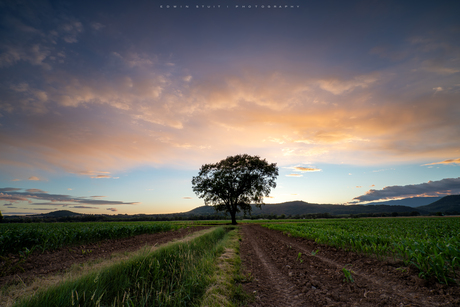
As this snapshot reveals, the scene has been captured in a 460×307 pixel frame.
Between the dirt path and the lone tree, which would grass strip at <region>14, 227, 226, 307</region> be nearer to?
the dirt path

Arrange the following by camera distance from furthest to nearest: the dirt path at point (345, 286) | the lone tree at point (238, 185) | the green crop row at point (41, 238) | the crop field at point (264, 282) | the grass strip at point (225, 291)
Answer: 1. the lone tree at point (238, 185)
2. the green crop row at point (41, 238)
3. the grass strip at point (225, 291)
4. the dirt path at point (345, 286)
5. the crop field at point (264, 282)

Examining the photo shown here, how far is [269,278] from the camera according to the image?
7.12 metres

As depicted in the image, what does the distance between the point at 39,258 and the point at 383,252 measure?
16.5 metres

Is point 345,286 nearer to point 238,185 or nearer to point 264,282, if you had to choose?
point 264,282

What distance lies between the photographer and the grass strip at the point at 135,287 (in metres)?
4.04

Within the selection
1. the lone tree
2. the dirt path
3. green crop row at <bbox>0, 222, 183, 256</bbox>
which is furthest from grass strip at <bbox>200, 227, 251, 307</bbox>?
the lone tree

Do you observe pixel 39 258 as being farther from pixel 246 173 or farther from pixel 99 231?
pixel 246 173

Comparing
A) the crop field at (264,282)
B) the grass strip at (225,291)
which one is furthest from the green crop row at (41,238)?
the grass strip at (225,291)

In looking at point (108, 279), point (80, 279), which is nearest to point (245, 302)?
point (108, 279)

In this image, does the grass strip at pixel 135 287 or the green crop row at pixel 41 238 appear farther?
the green crop row at pixel 41 238

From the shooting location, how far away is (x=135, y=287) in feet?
17.8

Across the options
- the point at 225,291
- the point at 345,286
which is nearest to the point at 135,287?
the point at 225,291

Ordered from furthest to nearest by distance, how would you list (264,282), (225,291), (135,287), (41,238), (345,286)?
(41,238) → (264,282) → (345,286) → (225,291) → (135,287)

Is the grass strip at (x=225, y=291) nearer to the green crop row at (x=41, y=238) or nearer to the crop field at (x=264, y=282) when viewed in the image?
the crop field at (x=264, y=282)
